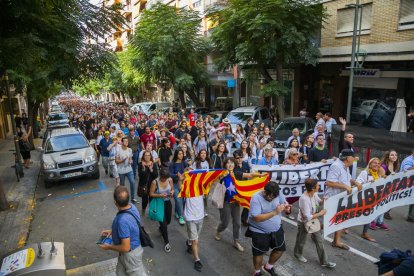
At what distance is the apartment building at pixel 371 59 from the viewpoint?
13570 mm

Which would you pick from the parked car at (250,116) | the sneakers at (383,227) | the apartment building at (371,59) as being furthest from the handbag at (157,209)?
the apartment building at (371,59)

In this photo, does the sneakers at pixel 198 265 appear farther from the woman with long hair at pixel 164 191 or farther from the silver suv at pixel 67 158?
the silver suv at pixel 67 158

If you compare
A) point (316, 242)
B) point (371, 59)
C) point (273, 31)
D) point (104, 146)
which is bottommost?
point (316, 242)

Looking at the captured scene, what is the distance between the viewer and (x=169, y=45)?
2236 centimetres

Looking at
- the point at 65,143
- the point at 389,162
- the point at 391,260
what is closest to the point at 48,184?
the point at 65,143

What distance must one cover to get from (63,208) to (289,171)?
5.81 m

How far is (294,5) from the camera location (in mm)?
14992

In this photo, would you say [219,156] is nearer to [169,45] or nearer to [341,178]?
[341,178]

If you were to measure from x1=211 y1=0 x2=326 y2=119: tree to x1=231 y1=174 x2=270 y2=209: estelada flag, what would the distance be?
1026cm

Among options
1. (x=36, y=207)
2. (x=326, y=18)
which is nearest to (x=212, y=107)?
(x=326, y=18)

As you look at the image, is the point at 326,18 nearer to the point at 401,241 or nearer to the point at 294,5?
the point at 294,5

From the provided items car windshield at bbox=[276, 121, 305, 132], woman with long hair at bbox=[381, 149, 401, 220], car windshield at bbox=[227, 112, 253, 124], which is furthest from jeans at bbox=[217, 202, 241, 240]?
car windshield at bbox=[227, 112, 253, 124]

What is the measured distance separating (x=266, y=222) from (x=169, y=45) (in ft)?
64.7

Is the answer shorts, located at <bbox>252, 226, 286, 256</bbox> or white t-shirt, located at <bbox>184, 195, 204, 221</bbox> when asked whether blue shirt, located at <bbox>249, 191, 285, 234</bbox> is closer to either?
shorts, located at <bbox>252, 226, 286, 256</bbox>
